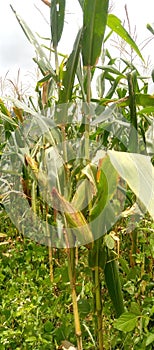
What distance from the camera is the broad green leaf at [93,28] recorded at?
0.69 meters

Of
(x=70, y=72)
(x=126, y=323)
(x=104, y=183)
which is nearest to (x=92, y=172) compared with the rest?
(x=104, y=183)

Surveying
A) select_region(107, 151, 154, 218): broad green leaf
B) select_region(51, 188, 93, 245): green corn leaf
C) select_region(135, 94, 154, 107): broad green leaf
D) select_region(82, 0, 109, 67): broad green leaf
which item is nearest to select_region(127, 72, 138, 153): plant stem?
select_region(135, 94, 154, 107): broad green leaf

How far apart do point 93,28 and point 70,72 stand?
85mm

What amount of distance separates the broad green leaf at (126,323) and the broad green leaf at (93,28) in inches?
18.6

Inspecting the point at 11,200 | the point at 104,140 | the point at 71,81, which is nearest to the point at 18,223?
the point at 11,200

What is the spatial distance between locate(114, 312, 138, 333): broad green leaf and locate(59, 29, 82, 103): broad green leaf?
42 centimetres

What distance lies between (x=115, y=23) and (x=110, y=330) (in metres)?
0.69

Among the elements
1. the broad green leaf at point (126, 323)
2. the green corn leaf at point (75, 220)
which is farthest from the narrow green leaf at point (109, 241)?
the broad green leaf at point (126, 323)

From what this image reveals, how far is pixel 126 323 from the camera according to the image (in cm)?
75

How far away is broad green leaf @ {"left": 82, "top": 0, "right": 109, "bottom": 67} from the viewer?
687 mm

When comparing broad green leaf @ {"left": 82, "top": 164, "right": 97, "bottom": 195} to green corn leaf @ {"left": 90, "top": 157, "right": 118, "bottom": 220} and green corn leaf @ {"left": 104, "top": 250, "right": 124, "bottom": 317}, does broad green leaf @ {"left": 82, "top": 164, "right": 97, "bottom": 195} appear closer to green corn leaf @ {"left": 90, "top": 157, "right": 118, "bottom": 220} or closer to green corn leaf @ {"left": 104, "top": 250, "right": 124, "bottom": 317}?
green corn leaf @ {"left": 90, "top": 157, "right": 118, "bottom": 220}

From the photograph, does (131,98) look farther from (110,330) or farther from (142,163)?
(110,330)

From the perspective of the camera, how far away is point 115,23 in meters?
0.78

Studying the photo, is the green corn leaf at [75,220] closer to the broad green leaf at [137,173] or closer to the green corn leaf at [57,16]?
the broad green leaf at [137,173]
